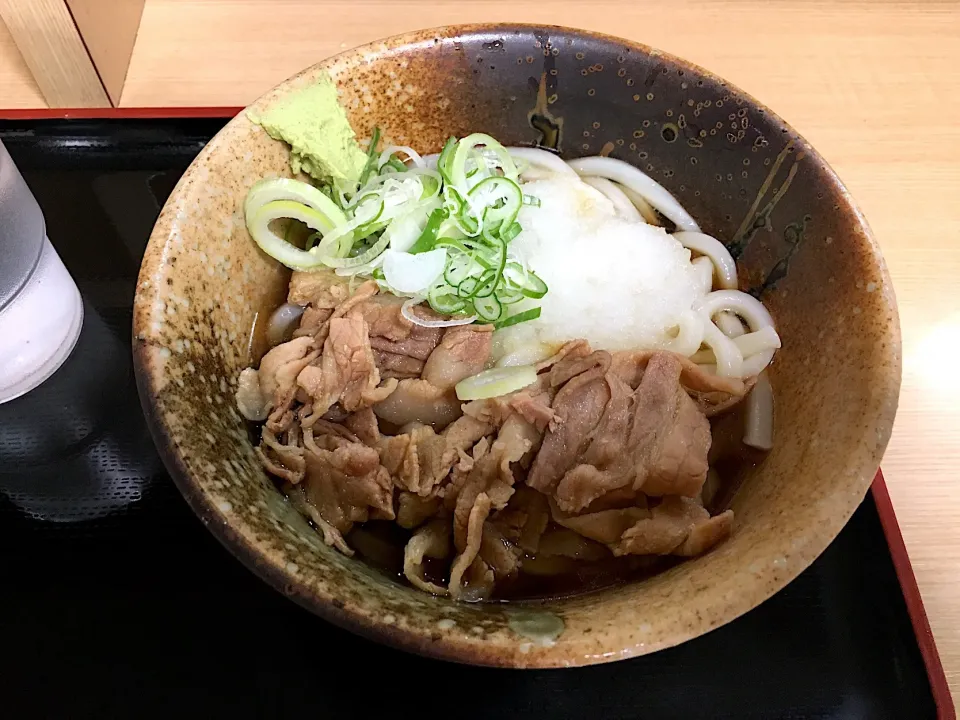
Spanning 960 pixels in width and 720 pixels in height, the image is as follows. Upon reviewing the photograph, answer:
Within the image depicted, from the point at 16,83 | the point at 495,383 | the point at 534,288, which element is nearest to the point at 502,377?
the point at 495,383

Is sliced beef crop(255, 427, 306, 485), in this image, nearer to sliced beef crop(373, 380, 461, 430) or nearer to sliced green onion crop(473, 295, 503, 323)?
sliced beef crop(373, 380, 461, 430)

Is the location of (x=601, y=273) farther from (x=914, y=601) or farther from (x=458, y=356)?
(x=914, y=601)

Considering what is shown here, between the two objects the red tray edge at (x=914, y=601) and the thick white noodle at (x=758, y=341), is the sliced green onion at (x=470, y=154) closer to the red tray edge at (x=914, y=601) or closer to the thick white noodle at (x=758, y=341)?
the thick white noodle at (x=758, y=341)

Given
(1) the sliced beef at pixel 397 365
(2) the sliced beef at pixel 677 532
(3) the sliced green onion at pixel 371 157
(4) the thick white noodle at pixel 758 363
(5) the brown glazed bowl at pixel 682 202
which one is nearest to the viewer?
(5) the brown glazed bowl at pixel 682 202

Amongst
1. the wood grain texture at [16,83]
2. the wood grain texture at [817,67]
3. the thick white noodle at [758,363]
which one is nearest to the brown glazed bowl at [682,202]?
the thick white noodle at [758,363]

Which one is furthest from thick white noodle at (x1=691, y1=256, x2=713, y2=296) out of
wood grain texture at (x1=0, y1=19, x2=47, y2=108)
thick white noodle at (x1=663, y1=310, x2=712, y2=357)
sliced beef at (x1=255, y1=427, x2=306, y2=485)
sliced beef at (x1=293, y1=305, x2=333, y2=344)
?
wood grain texture at (x1=0, y1=19, x2=47, y2=108)
